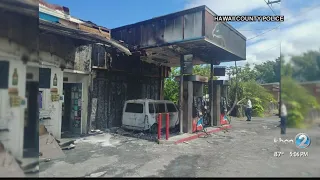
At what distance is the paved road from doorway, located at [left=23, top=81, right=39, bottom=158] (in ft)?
4.72

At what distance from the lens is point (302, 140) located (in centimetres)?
361

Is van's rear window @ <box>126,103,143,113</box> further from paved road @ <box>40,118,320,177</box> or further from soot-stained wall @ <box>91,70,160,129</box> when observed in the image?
paved road @ <box>40,118,320,177</box>

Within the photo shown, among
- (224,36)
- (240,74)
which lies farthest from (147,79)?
(240,74)

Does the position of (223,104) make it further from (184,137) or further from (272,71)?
Answer: (272,71)

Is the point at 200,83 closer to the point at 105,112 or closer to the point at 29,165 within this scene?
the point at 105,112

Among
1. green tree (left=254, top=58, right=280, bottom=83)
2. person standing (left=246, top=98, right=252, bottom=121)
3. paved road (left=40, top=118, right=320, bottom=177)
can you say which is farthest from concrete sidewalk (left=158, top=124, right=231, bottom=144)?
person standing (left=246, top=98, right=252, bottom=121)

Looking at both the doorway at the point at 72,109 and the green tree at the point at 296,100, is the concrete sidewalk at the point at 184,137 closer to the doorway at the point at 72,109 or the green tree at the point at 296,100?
the doorway at the point at 72,109

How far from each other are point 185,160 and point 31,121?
12.9 feet

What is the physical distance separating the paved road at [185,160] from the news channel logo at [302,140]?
0.07m

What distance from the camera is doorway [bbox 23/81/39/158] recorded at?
3033 mm

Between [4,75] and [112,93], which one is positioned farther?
[112,93]

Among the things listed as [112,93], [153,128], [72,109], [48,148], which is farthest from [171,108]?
[48,148]

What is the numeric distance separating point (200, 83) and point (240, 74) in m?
6.49

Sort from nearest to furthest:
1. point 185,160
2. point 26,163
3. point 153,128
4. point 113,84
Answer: point 26,163 < point 185,160 < point 153,128 < point 113,84
